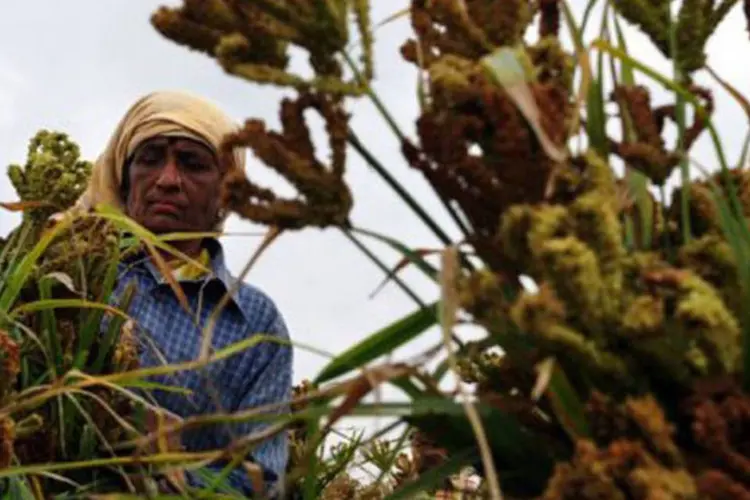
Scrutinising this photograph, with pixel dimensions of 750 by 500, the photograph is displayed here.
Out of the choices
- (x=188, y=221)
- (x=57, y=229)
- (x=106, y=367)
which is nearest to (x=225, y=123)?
(x=188, y=221)

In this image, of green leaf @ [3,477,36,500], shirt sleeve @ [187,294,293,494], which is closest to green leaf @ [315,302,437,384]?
green leaf @ [3,477,36,500]

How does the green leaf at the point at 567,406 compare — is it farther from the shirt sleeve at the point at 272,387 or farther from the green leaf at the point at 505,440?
the shirt sleeve at the point at 272,387

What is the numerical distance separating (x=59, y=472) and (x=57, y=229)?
32 cm

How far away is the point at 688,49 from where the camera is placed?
1043mm

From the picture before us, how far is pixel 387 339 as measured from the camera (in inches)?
42.2

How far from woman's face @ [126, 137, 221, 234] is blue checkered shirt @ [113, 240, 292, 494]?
0.34 feet

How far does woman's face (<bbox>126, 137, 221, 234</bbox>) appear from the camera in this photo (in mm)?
3297

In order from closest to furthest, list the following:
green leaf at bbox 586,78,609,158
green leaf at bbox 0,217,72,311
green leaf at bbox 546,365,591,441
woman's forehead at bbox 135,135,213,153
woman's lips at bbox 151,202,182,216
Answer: green leaf at bbox 546,365,591,441 < green leaf at bbox 586,78,609,158 < green leaf at bbox 0,217,72,311 < woman's lips at bbox 151,202,182,216 < woman's forehead at bbox 135,135,213,153

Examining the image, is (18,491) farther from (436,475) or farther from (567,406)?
(567,406)

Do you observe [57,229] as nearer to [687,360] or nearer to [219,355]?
[219,355]

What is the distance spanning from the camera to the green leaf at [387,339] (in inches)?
41.9

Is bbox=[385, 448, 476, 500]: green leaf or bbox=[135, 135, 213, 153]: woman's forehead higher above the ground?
bbox=[135, 135, 213, 153]: woman's forehead

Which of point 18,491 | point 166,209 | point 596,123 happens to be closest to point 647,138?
point 596,123

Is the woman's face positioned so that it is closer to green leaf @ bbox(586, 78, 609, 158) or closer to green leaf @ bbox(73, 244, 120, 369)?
green leaf @ bbox(73, 244, 120, 369)
